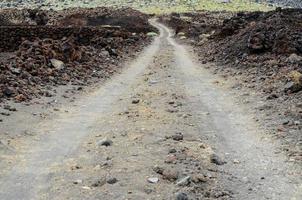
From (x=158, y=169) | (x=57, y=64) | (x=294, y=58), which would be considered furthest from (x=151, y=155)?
(x=294, y=58)

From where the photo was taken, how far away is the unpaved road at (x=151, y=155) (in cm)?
929

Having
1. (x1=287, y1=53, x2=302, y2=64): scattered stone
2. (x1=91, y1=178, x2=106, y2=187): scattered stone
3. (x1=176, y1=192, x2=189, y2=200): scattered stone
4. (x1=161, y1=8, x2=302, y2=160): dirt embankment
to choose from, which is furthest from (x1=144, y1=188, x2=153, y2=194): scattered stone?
(x1=287, y1=53, x2=302, y2=64): scattered stone

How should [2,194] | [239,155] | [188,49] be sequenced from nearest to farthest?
1. [2,194]
2. [239,155]
3. [188,49]

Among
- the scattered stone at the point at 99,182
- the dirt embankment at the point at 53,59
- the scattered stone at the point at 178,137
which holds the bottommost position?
the dirt embankment at the point at 53,59

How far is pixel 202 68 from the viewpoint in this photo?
93.8 feet

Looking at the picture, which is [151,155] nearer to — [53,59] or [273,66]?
[273,66]

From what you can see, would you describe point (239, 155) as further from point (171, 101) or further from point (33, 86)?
point (33, 86)

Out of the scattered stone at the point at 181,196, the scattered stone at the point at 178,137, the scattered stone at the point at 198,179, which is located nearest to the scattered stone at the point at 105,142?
the scattered stone at the point at 178,137

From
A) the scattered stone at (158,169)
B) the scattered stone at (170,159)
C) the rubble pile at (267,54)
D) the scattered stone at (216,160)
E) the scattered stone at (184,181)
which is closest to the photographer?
the scattered stone at (184,181)

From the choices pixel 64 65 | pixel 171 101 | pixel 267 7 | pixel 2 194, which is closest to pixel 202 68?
pixel 64 65

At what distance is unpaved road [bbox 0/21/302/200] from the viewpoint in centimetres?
929

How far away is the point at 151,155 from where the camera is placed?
11.1 m

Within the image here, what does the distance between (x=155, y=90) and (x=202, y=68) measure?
8.91m

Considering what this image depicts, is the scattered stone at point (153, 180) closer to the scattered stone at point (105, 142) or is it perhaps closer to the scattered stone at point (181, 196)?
the scattered stone at point (181, 196)
